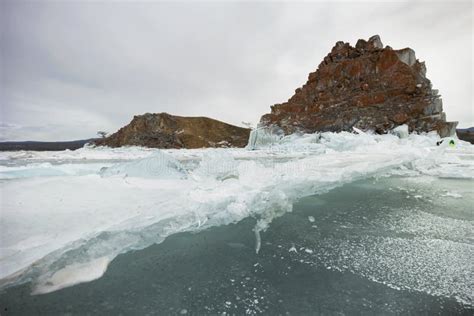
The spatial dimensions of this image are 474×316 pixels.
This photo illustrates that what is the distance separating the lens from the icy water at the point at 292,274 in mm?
1438

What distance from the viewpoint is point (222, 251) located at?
7.10ft

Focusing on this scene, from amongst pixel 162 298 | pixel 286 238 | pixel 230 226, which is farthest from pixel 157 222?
pixel 286 238

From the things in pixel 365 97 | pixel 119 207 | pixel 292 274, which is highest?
pixel 365 97

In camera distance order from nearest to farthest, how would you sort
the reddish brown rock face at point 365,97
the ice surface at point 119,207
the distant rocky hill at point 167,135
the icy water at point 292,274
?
the icy water at point 292,274 < the ice surface at point 119,207 < the reddish brown rock face at point 365,97 < the distant rocky hill at point 167,135

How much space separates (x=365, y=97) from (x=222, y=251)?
27.6m

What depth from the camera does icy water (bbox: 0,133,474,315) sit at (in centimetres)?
149

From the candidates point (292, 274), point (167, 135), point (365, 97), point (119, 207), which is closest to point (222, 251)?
point (292, 274)

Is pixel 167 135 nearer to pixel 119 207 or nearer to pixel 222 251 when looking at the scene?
→ pixel 119 207

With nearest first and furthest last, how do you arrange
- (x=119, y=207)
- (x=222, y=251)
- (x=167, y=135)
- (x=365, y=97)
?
(x=222, y=251) < (x=119, y=207) < (x=365, y=97) < (x=167, y=135)

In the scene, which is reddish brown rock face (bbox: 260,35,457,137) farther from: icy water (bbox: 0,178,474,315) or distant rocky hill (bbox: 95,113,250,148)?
icy water (bbox: 0,178,474,315)

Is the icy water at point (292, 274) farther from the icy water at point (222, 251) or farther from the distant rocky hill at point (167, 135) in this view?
the distant rocky hill at point (167, 135)

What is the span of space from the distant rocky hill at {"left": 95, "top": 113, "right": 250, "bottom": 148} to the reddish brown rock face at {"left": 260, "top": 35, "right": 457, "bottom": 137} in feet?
34.5

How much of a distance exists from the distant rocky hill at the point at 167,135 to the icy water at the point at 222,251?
114 ft

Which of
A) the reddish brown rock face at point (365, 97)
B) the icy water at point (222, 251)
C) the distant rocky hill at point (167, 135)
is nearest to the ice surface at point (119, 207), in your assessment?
the icy water at point (222, 251)
